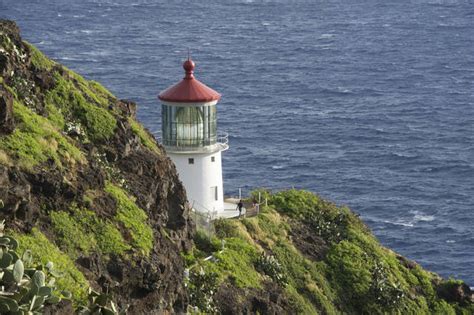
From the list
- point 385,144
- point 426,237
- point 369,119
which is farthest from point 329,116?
point 426,237

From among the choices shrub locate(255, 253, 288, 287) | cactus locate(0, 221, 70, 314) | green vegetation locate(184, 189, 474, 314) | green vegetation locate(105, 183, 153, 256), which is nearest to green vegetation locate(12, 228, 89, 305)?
cactus locate(0, 221, 70, 314)

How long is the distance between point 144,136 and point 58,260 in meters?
15.8

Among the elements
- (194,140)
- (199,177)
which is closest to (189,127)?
(194,140)

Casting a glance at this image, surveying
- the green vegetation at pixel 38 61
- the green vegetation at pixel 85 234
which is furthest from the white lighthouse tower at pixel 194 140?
the green vegetation at pixel 85 234

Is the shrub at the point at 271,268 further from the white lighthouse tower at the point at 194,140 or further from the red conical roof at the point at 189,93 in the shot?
the red conical roof at the point at 189,93

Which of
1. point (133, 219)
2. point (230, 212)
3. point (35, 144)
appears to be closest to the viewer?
point (35, 144)

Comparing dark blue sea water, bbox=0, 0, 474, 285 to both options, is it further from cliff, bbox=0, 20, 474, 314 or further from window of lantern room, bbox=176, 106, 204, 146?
window of lantern room, bbox=176, 106, 204, 146

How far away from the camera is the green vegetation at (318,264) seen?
158 feet

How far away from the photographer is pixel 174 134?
5497 cm

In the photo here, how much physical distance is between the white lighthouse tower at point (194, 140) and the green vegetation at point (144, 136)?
529cm

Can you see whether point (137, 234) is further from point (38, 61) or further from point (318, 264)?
point (318, 264)

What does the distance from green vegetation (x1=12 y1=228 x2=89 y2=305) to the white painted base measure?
67.6 ft

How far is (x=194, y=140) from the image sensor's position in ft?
181

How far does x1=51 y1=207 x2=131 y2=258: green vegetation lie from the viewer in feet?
116
